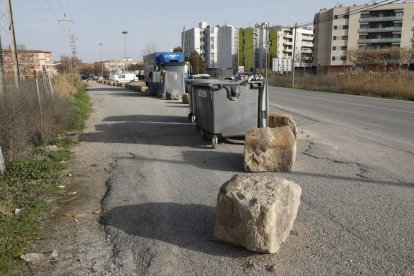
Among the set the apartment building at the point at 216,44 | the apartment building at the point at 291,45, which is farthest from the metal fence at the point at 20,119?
the apartment building at the point at 216,44

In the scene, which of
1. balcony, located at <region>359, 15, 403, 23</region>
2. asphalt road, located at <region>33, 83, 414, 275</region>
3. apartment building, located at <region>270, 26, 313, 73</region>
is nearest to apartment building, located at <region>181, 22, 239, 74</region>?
apartment building, located at <region>270, 26, 313, 73</region>

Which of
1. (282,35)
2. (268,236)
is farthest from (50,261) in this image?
(282,35)

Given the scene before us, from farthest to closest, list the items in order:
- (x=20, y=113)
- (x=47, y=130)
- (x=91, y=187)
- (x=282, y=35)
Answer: (x=282, y=35)
(x=47, y=130)
(x=20, y=113)
(x=91, y=187)

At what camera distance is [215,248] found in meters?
3.94

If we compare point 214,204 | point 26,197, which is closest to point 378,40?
point 214,204

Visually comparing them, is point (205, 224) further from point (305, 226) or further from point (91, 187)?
point (91, 187)

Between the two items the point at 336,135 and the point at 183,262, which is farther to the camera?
the point at 336,135

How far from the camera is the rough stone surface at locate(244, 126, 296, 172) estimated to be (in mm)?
6461

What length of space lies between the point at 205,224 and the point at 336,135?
6.77 m

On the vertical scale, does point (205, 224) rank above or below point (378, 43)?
below

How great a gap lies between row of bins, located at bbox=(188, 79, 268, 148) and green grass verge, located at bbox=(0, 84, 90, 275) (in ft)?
10.5

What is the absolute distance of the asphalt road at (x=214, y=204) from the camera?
11.9 ft

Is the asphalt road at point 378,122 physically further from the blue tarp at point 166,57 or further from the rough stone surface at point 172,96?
the blue tarp at point 166,57

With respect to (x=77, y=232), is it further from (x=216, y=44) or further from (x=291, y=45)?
(x=291, y=45)
